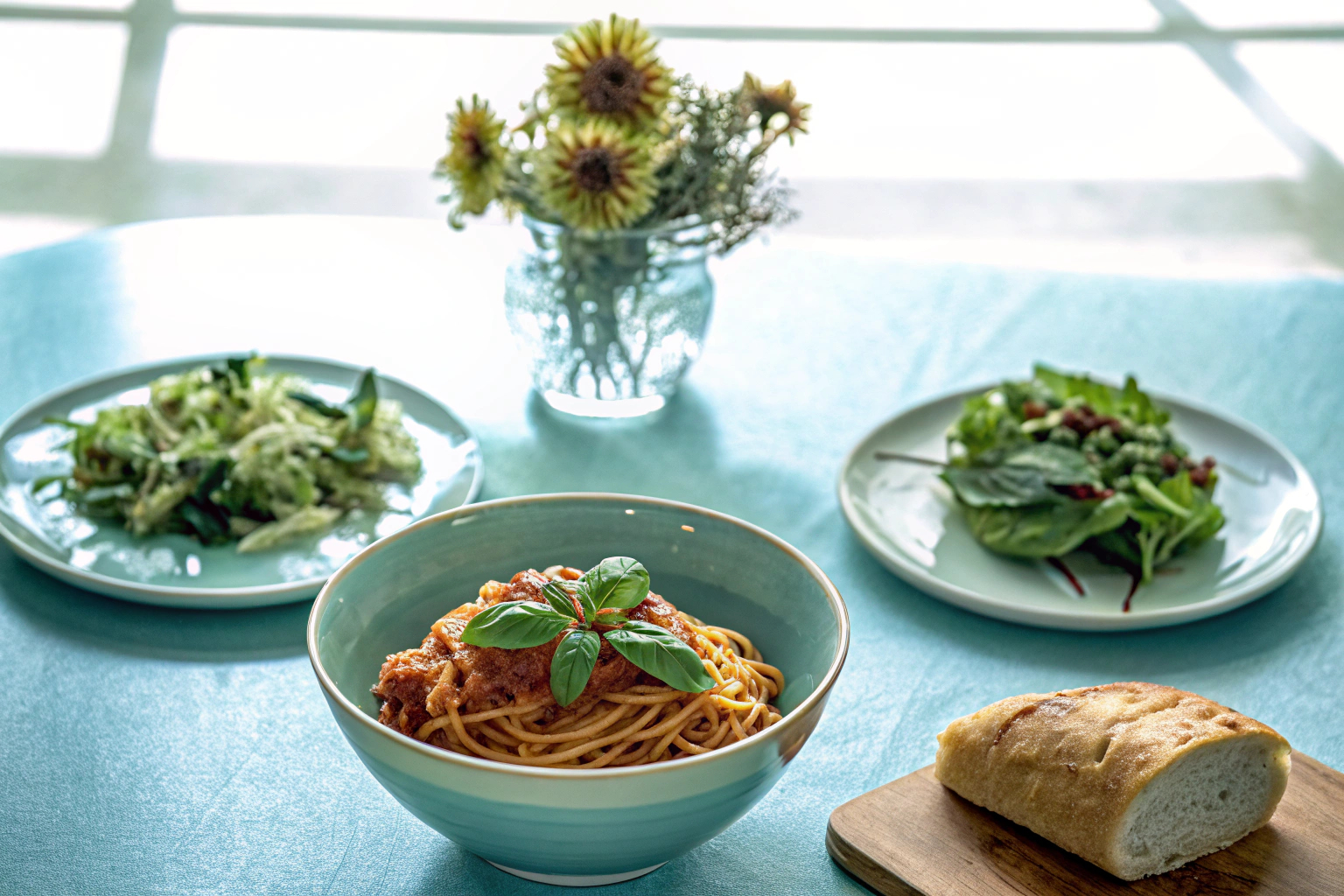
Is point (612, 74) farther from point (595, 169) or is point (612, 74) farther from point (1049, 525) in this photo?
point (1049, 525)

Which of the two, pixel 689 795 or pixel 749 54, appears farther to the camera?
pixel 749 54

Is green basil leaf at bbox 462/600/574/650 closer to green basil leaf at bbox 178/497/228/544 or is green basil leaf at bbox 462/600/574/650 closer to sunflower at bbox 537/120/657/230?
green basil leaf at bbox 178/497/228/544

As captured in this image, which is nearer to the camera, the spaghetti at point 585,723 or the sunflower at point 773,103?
the spaghetti at point 585,723

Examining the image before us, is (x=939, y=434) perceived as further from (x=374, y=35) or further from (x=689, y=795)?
(x=374, y=35)

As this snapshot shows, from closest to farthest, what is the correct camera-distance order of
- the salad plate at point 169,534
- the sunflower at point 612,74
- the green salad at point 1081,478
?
1. the salad plate at point 169,534
2. the green salad at point 1081,478
3. the sunflower at point 612,74

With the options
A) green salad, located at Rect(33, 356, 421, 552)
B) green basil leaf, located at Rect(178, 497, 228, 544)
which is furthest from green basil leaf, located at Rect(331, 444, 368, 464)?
green basil leaf, located at Rect(178, 497, 228, 544)

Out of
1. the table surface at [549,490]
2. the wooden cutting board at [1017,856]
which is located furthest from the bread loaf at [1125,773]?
the table surface at [549,490]

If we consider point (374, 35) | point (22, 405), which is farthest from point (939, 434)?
point (374, 35)

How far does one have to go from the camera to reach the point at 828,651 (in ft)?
3.80

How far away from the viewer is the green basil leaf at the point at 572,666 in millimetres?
1069

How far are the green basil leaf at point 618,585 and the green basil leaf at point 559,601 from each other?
0.02 m

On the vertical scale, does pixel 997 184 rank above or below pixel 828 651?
below

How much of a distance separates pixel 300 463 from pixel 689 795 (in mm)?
888

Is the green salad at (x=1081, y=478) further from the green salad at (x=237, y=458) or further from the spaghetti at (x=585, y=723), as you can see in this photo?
the green salad at (x=237, y=458)
